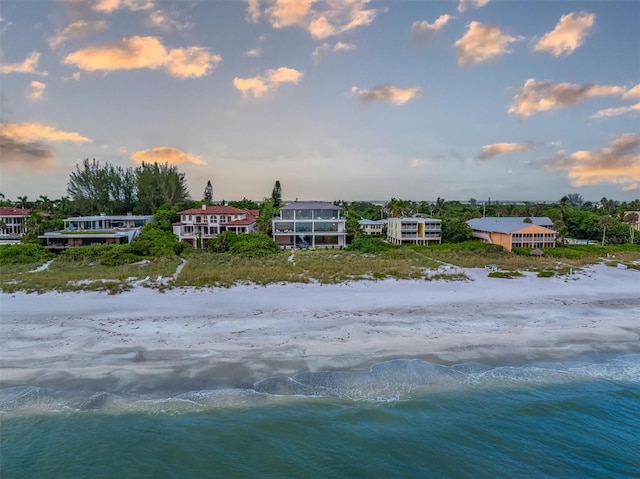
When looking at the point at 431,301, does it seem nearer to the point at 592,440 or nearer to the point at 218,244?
the point at 592,440

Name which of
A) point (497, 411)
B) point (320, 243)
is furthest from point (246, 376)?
point (320, 243)

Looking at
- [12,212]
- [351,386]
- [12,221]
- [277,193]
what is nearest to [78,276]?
[351,386]

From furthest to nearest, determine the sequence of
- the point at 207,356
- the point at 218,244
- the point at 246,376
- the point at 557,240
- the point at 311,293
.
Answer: the point at 557,240
the point at 218,244
the point at 311,293
the point at 207,356
the point at 246,376

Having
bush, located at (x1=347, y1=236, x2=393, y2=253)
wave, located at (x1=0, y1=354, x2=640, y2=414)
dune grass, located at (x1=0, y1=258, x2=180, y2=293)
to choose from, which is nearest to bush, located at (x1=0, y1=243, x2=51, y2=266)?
dune grass, located at (x1=0, y1=258, x2=180, y2=293)

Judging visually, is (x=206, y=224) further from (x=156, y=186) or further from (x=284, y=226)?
(x=156, y=186)

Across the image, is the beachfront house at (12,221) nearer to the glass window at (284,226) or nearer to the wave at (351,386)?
the glass window at (284,226)

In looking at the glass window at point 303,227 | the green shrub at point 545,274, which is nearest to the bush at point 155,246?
the glass window at point 303,227
